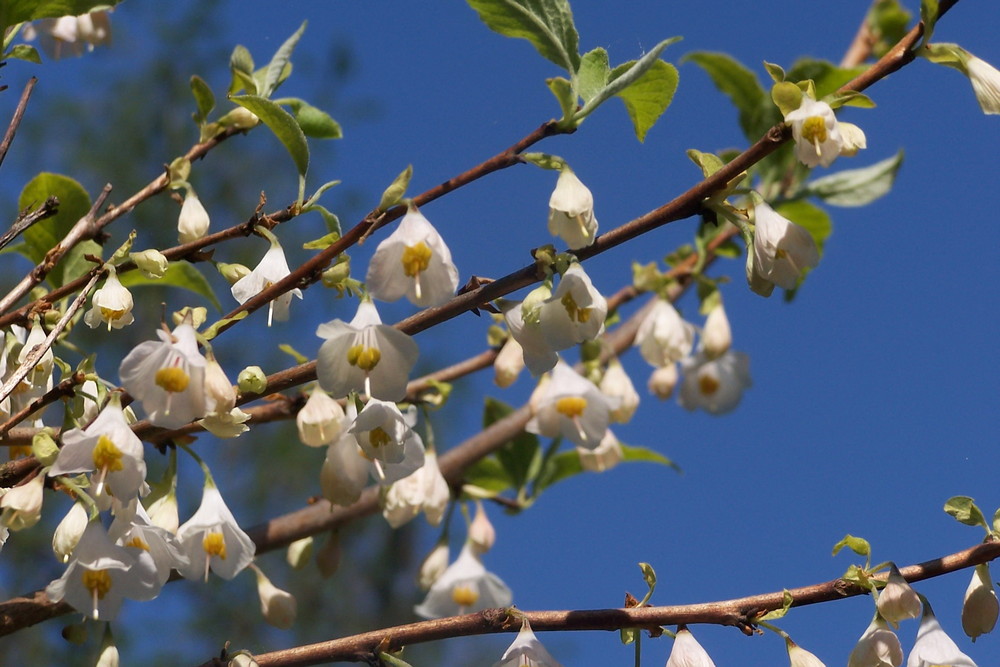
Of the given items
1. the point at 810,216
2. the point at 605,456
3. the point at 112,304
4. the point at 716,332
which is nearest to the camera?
the point at 112,304

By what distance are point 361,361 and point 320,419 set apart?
30cm

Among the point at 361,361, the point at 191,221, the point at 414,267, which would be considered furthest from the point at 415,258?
the point at 191,221

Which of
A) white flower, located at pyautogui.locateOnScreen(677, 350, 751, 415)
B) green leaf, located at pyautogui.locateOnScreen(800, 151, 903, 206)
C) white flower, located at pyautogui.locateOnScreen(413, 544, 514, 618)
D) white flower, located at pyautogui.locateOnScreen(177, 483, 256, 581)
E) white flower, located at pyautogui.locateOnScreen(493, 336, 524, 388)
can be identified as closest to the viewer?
white flower, located at pyautogui.locateOnScreen(177, 483, 256, 581)

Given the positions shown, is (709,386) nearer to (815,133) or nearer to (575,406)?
(575,406)

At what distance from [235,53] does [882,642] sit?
112 centimetres

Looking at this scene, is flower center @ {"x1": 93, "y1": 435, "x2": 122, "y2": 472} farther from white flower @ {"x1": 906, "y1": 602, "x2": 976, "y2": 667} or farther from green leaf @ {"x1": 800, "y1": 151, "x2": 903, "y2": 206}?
green leaf @ {"x1": 800, "y1": 151, "x2": 903, "y2": 206}

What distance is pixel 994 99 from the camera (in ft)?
3.32

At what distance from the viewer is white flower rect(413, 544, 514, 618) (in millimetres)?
2066

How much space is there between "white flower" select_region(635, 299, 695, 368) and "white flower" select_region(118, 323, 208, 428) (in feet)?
4.37

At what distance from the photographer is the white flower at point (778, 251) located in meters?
1.02

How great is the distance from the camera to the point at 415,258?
1.01m

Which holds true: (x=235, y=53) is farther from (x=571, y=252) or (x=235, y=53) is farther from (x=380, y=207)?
(x=571, y=252)

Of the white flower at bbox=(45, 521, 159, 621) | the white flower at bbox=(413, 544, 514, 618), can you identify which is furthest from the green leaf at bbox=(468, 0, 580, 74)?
the white flower at bbox=(413, 544, 514, 618)

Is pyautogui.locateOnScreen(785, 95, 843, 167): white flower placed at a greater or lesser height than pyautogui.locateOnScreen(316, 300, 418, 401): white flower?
greater
